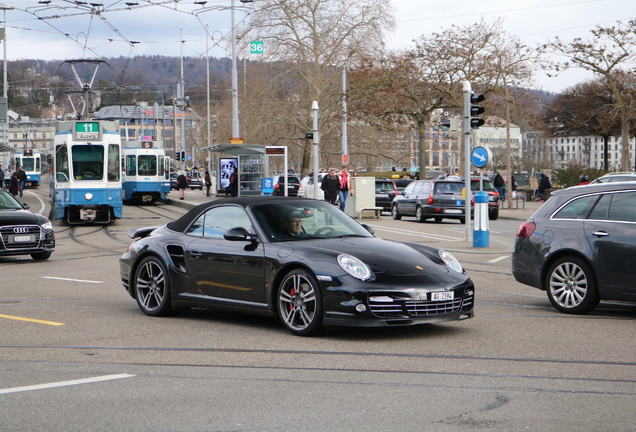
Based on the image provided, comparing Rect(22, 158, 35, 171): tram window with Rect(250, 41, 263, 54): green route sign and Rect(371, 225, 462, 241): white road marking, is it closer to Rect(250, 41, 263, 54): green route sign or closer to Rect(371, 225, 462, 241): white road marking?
Rect(250, 41, 263, 54): green route sign

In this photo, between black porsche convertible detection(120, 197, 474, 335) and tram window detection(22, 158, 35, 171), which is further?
tram window detection(22, 158, 35, 171)

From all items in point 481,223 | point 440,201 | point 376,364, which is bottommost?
point 376,364

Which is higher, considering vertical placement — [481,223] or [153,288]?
[481,223]

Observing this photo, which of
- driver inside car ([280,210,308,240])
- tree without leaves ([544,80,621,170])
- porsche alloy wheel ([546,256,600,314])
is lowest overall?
porsche alloy wheel ([546,256,600,314])

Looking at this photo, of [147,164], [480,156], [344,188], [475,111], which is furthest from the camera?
[147,164]

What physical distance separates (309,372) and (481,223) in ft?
43.0

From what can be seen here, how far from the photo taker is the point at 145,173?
46.8m

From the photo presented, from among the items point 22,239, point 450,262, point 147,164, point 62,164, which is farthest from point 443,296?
point 147,164

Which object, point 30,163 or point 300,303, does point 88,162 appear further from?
point 30,163

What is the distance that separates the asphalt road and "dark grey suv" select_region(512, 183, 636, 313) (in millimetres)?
327

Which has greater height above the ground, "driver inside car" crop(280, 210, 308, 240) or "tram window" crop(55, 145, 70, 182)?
"tram window" crop(55, 145, 70, 182)

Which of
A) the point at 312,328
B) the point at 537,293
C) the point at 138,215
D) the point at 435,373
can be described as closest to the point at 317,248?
the point at 312,328

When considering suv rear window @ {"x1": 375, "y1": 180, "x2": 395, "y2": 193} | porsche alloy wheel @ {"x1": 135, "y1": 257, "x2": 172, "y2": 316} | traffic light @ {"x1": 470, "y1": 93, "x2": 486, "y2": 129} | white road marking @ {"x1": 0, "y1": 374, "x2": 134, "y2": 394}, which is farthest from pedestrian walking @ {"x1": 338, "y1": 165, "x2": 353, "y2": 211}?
white road marking @ {"x1": 0, "y1": 374, "x2": 134, "y2": 394}

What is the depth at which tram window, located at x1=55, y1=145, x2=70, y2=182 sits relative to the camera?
2948 centimetres
